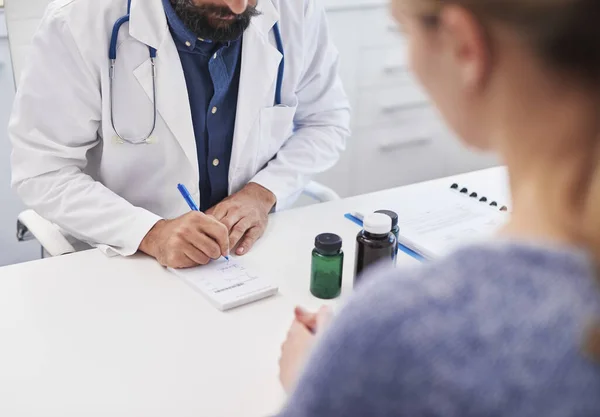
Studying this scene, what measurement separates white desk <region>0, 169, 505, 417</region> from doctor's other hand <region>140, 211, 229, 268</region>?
0.09 feet

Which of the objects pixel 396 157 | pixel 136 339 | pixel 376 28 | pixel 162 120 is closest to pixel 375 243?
pixel 136 339

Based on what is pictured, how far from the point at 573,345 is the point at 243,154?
3.96 ft

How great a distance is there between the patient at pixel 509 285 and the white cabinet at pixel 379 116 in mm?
2167

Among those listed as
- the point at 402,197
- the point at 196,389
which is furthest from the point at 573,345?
the point at 402,197

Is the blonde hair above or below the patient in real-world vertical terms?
above

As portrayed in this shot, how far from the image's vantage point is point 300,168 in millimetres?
1702

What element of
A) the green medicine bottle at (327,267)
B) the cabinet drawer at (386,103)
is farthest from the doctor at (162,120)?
the cabinet drawer at (386,103)

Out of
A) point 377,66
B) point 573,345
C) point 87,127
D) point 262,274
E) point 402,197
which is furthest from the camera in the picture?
point 377,66

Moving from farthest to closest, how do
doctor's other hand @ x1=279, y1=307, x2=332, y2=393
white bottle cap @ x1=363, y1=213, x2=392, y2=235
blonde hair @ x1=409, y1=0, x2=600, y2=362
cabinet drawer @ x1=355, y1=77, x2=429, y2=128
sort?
1. cabinet drawer @ x1=355, y1=77, x2=429, y2=128
2. white bottle cap @ x1=363, y1=213, x2=392, y2=235
3. doctor's other hand @ x1=279, y1=307, x2=332, y2=393
4. blonde hair @ x1=409, y1=0, x2=600, y2=362

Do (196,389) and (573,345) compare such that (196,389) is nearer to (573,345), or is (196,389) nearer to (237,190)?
(573,345)

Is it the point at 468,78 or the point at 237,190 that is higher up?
the point at 468,78

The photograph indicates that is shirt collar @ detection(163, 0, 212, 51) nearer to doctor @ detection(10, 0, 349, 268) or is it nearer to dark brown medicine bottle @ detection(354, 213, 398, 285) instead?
doctor @ detection(10, 0, 349, 268)

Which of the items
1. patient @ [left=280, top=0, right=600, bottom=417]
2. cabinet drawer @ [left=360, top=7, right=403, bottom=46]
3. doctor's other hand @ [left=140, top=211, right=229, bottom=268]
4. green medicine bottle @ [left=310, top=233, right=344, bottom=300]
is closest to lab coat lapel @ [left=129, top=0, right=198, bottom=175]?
doctor's other hand @ [left=140, top=211, right=229, bottom=268]

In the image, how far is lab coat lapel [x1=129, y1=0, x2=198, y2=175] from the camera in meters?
1.44
